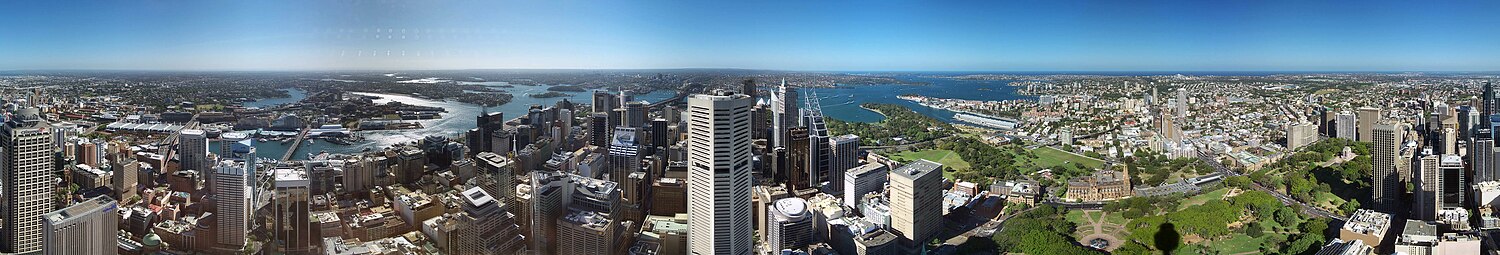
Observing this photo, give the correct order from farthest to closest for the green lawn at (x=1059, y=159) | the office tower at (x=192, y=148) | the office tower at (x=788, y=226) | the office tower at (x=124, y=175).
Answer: the green lawn at (x=1059, y=159)
the office tower at (x=192, y=148)
the office tower at (x=124, y=175)
the office tower at (x=788, y=226)

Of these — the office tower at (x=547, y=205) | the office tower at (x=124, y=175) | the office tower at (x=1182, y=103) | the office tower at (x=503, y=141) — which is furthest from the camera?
the office tower at (x=1182, y=103)

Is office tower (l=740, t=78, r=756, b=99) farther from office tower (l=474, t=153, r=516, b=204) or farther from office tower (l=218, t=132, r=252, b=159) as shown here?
office tower (l=218, t=132, r=252, b=159)

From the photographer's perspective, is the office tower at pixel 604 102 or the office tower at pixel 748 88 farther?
the office tower at pixel 604 102

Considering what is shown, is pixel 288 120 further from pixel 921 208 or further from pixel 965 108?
pixel 965 108

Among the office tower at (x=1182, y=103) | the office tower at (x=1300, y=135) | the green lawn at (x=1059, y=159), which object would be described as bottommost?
the green lawn at (x=1059, y=159)

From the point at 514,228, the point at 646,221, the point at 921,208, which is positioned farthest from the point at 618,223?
the point at 921,208

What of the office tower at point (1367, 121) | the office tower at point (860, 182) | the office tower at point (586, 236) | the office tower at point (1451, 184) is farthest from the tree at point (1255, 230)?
the office tower at point (586, 236)

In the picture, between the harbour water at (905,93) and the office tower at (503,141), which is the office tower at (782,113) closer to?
the harbour water at (905,93)
